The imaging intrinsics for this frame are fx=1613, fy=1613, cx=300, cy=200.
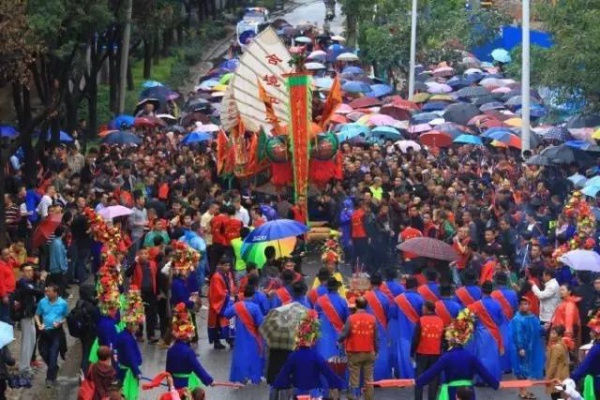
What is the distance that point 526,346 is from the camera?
18422 mm

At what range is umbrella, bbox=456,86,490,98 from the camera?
4169 cm

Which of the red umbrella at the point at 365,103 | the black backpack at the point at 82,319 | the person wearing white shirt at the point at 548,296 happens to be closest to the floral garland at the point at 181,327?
the black backpack at the point at 82,319

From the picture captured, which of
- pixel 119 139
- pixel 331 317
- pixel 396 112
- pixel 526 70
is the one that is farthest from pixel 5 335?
pixel 396 112

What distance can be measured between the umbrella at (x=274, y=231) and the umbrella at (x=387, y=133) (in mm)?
13942

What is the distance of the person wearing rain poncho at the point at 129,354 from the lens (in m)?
16.4

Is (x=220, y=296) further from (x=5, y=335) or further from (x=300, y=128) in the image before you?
(x=300, y=128)

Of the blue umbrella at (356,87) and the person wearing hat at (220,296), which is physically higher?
the blue umbrella at (356,87)

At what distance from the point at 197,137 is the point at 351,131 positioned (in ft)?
11.1

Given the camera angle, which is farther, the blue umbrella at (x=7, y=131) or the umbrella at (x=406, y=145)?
the umbrella at (x=406, y=145)

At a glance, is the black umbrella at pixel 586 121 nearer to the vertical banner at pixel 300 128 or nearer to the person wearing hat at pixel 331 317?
the vertical banner at pixel 300 128

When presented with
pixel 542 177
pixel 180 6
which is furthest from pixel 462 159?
pixel 180 6

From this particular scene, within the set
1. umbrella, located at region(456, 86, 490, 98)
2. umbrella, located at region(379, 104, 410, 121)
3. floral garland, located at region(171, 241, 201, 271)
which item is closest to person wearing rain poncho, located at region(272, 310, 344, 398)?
floral garland, located at region(171, 241, 201, 271)

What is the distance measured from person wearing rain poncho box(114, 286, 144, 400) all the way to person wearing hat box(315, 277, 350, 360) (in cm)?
210

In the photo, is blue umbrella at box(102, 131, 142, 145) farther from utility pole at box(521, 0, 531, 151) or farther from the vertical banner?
utility pole at box(521, 0, 531, 151)
